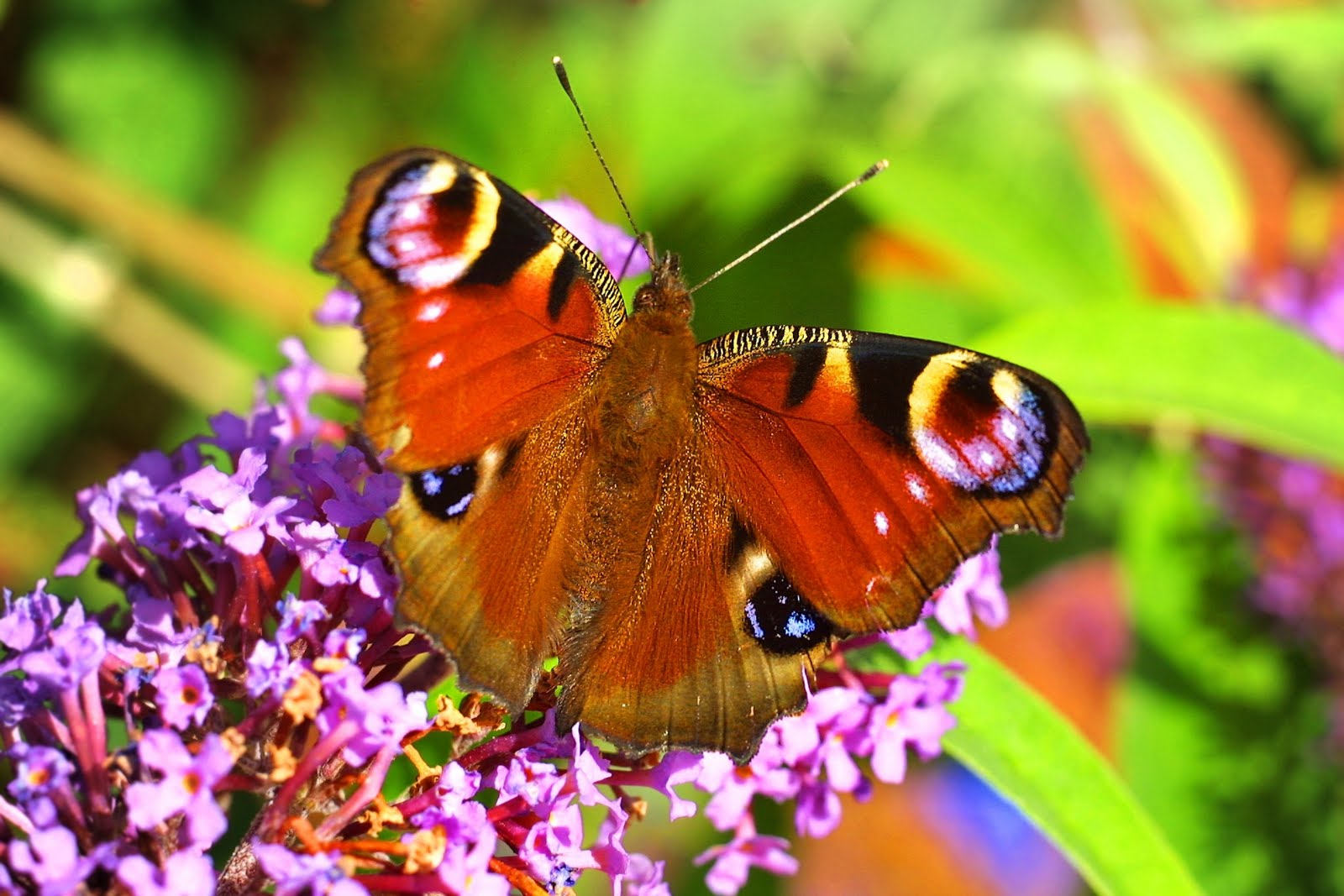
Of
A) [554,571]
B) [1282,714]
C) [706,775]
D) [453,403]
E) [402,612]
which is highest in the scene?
[453,403]

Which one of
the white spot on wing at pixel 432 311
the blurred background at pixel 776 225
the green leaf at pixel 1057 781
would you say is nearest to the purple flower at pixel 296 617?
the white spot on wing at pixel 432 311

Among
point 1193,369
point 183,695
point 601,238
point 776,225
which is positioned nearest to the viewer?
point 183,695

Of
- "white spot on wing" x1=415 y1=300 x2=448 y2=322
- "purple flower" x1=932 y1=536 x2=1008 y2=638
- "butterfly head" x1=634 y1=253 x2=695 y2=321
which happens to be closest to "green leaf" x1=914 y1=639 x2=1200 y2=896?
"purple flower" x1=932 y1=536 x2=1008 y2=638

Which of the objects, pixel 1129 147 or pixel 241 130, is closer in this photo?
pixel 241 130

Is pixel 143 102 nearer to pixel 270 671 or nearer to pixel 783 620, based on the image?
pixel 270 671

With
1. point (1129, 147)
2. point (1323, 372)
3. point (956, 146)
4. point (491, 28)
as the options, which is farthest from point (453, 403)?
point (1129, 147)

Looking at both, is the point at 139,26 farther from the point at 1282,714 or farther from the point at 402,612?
the point at 1282,714

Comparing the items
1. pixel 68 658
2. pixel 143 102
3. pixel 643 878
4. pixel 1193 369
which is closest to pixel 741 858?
pixel 643 878
